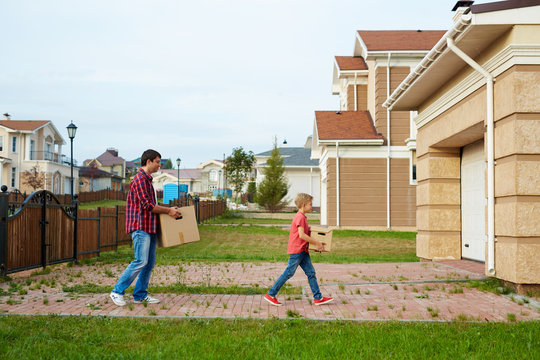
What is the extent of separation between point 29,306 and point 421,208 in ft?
27.9

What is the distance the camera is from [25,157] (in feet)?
155

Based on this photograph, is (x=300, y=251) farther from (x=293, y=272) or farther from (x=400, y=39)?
(x=400, y=39)

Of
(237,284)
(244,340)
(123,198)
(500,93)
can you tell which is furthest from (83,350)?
(123,198)

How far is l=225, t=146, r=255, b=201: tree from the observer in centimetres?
4934

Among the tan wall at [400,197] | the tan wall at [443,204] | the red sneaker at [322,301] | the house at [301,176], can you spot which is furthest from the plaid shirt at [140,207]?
the house at [301,176]

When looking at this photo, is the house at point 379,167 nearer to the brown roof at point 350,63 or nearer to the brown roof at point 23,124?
the brown roof at point 350,63

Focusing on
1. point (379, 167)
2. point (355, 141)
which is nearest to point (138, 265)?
point (355, 141)

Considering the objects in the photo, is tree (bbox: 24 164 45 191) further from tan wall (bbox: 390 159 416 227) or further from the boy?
the boy

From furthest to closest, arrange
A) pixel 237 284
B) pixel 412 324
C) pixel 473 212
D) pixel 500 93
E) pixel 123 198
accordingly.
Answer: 1. pixel 123 198
2. pixel 473 212
3. pixel 237 284
4. pixel 500 93
5. pixel 412 324

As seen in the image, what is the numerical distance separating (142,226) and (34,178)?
1712 inches

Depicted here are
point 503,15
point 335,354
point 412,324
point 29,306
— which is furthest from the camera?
point 503,15

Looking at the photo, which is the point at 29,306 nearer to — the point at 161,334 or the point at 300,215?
the point at 161,334

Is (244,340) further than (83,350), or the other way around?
(244,340)

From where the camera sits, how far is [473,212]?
421 inches
